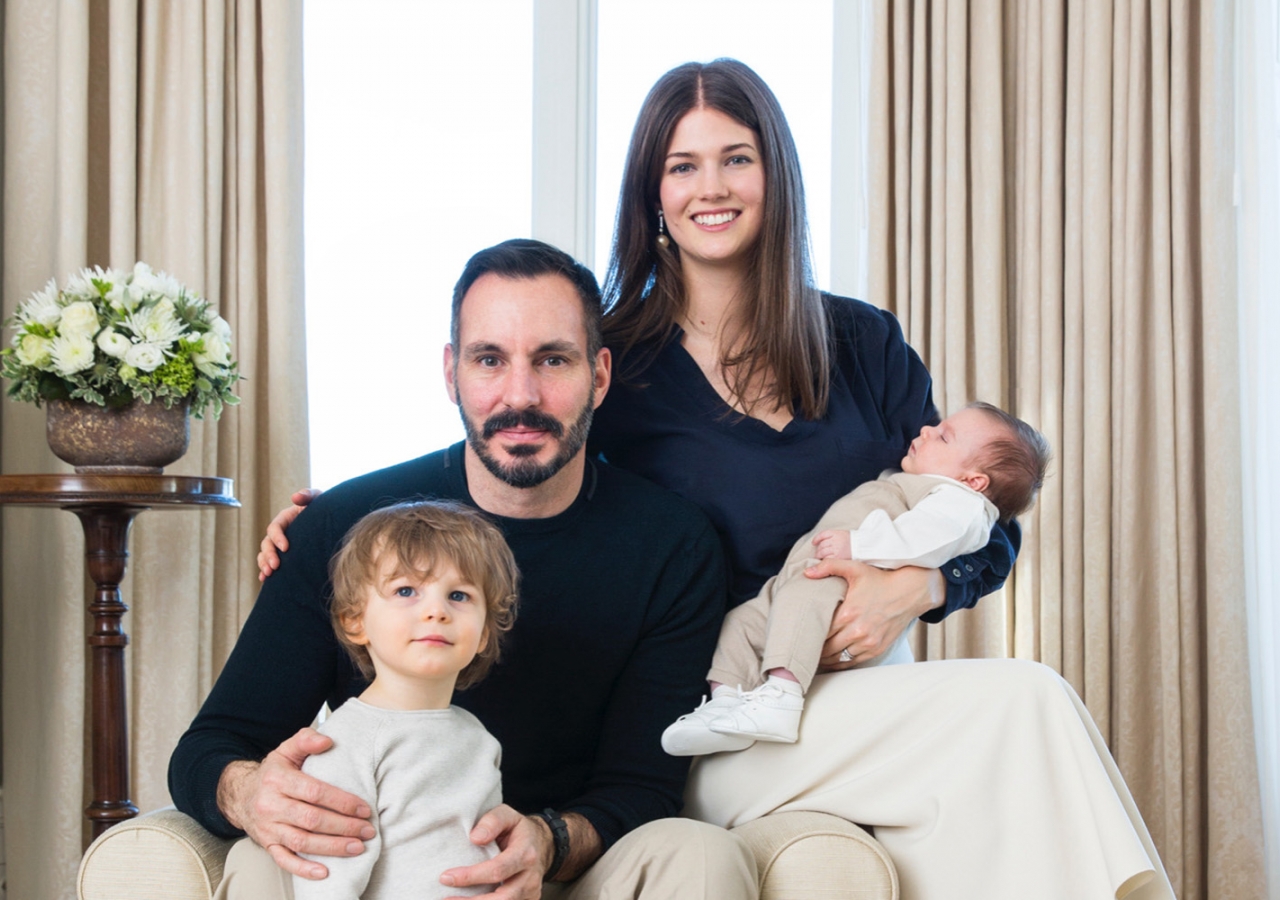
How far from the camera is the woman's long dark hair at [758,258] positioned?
2090 mm

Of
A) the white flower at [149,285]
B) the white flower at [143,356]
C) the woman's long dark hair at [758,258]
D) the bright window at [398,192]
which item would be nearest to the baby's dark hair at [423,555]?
the woman's long dark hair at [758,258]

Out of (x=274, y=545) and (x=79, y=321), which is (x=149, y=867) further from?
(x=79, y=321)

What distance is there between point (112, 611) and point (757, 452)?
4.95 feet

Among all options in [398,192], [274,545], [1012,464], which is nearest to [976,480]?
[1012,464]

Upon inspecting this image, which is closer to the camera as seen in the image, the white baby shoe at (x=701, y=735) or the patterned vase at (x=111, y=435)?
the white baby shoe at (x=701, y=735)

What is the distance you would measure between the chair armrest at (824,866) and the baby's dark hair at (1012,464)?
0.69 m

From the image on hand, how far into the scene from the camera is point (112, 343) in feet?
Result: 8.03

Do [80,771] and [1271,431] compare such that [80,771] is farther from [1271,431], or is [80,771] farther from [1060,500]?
[1271,431]

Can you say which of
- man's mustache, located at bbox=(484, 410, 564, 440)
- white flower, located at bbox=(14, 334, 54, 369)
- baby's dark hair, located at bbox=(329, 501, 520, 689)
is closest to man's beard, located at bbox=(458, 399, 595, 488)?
man's mustache, located at bbox=(484, 410, 564, 440)

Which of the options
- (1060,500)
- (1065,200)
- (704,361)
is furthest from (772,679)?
(1065,200)

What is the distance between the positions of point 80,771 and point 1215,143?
10.7 feet

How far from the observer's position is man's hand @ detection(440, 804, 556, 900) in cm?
134

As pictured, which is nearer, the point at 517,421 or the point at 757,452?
the point at 517,421

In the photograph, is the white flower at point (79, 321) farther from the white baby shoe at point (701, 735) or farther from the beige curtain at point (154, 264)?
the white baby shoe at point (701, 735)
